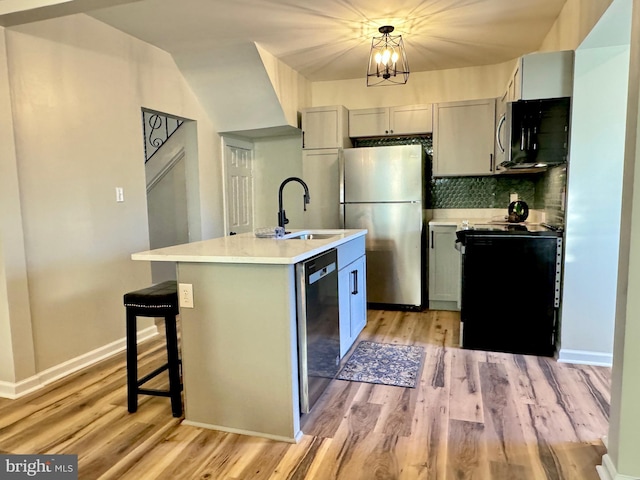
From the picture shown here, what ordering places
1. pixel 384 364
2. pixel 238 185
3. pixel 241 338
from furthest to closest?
pixel 238 185 → pixel 384 364 → pixel 241 338

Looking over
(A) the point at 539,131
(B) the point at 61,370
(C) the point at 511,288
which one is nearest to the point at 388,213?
(C) the point at 511,288

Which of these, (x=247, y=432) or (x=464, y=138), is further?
(x=464, y=138)

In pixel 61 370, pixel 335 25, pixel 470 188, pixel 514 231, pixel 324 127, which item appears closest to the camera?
pixel 61 370

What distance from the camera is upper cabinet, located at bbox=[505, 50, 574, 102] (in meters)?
2.79

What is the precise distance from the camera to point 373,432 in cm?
208

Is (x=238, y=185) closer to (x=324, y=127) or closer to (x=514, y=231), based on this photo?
(x=324, y=127)

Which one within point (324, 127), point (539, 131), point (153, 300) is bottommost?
point (153, 300)

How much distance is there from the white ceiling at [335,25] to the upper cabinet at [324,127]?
20.6 inches

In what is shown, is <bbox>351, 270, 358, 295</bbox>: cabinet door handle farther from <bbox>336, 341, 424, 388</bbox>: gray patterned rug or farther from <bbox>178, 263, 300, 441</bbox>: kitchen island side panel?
<bbox>178, 263, 300, 441</bbox>: kitchen island side panel

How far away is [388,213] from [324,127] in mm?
1171

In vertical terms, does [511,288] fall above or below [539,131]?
below

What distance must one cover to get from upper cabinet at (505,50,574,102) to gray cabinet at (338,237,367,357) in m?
1.60

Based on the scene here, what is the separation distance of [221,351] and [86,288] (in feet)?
4.93

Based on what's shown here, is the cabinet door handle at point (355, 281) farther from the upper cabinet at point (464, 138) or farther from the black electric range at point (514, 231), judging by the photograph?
the upper cabinet at point (464, 138)
